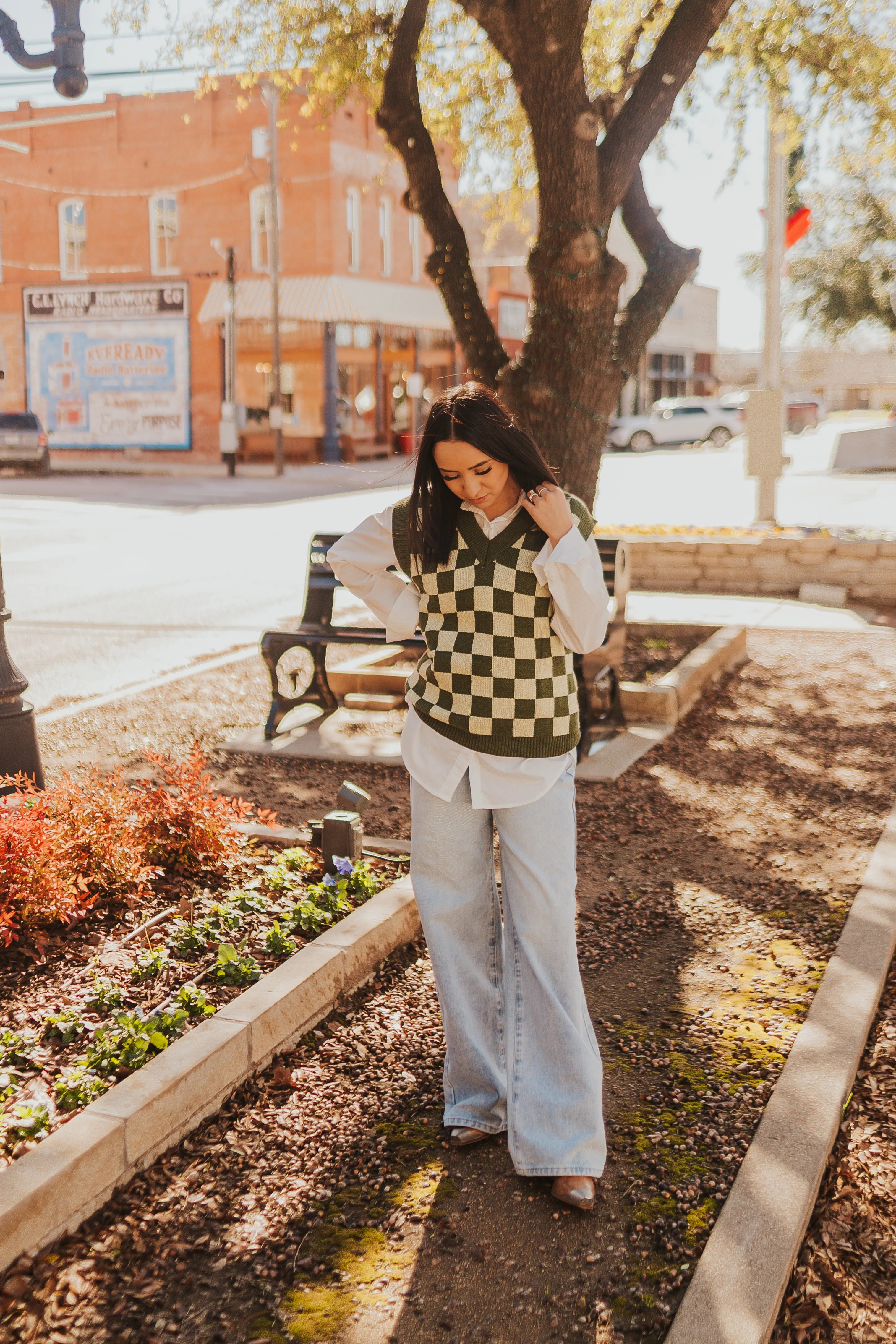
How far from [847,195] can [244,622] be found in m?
30.0

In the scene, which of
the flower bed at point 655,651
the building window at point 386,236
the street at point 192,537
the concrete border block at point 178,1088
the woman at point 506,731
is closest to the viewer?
the woman at point 506,731

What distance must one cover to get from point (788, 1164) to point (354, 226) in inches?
1386

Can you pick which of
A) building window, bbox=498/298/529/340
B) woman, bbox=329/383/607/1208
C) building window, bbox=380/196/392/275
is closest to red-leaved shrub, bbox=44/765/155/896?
woman, bbox=329/383/607/1208

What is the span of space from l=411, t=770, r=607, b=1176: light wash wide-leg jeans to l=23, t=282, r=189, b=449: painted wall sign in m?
34.5

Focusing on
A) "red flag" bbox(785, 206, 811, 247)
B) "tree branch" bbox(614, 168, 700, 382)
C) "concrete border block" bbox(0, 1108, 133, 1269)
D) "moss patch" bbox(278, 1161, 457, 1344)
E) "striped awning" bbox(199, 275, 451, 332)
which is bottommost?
"moss patch" bbox(278, 1161, 457, 1344)

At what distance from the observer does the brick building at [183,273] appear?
113ft

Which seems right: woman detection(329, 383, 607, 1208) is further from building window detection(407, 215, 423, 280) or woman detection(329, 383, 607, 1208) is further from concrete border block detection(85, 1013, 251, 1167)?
building window detection(407, 215, 423, 280)

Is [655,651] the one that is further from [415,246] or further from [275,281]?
[415,246]

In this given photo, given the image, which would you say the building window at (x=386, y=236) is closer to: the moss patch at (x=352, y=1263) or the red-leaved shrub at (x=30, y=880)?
the red-leaved shrub at (x=30, y=880)

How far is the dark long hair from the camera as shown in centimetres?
269

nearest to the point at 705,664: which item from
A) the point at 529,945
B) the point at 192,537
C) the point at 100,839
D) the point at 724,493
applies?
the point at 100,839

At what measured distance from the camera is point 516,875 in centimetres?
284

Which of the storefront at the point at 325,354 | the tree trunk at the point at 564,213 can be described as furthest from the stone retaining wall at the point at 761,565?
the storefront at the point at 325,354

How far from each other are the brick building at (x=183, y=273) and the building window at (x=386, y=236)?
5cm
